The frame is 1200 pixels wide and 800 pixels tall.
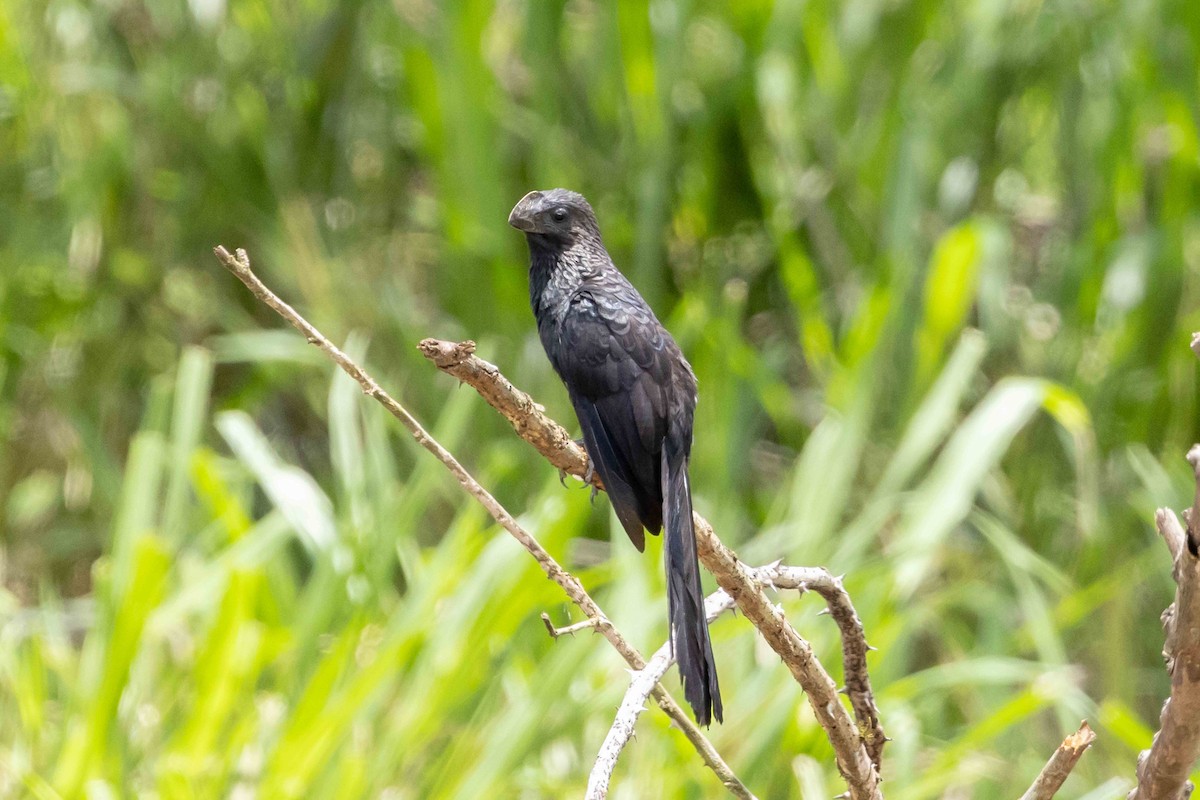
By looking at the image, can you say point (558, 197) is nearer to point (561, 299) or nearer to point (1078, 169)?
point (561, 299)

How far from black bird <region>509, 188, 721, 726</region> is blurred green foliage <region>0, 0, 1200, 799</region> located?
637mm

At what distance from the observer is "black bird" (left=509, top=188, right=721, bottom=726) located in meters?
1.97

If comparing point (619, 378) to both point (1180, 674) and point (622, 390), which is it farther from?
point (1180, 674)

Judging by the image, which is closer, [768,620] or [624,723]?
[624,723]

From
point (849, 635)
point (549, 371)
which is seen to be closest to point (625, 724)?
point (849, 635)

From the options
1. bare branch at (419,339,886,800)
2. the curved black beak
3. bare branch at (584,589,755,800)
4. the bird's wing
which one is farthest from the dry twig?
the curved black beak

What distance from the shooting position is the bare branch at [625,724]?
114 cm

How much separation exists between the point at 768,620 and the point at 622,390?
841 millimetres

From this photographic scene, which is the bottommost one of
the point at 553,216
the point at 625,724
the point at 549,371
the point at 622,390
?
the point at 625,724

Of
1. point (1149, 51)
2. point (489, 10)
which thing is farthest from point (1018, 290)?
point (489, 10)

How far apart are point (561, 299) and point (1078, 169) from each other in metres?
2.58

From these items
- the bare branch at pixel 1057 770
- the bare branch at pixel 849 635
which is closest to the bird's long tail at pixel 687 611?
the bare branch at pixel 849 635

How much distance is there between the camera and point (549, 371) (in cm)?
396

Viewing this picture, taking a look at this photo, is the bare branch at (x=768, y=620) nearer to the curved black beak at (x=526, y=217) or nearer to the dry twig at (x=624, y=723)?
the dry twig at (x=624, y=723)
